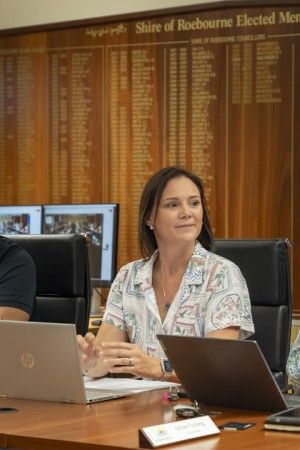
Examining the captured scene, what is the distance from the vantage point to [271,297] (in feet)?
12.0

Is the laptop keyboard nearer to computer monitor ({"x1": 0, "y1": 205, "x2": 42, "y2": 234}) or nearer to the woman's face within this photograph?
the woman's face

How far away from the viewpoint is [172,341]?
2.57 m

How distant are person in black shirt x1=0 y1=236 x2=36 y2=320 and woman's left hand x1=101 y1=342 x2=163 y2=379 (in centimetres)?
68

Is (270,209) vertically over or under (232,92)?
under

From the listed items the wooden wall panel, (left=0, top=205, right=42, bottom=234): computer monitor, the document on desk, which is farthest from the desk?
(left=0, top=205, right=42, bottom=234): computer monitor

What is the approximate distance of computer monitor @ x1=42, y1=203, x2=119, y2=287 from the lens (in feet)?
17.5

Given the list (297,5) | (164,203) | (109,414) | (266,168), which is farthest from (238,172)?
(109,414)

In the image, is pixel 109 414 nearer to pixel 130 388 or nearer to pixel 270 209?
pixel 130 388

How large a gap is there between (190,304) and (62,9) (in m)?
2.95

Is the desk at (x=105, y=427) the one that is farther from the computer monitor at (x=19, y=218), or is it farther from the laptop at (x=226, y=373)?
the computer monitor at (x=19, y=218)

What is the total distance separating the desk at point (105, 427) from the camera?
217 cm

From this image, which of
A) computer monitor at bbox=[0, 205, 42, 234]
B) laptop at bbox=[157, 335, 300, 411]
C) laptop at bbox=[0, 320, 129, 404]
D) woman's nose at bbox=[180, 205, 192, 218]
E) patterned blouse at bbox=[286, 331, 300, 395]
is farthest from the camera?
computer monitor at bbox=[0, 205, 42, 234]

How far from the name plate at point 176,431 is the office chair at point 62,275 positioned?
173 cm

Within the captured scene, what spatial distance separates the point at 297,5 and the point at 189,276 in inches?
90.6
